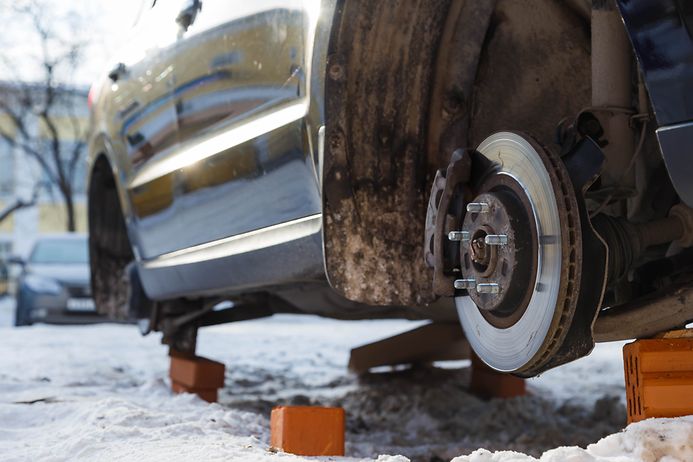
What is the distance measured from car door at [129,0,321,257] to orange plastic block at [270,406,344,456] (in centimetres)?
47

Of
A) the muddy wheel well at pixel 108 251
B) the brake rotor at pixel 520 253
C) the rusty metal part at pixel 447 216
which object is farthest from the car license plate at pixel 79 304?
the brake rotor at pixel 520 253

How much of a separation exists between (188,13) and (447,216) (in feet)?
4.34

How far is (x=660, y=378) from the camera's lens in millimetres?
1391

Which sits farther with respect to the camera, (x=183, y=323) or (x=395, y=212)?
(x=183, y=323)

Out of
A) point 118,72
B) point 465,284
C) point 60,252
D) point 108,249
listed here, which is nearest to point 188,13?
point 118,72

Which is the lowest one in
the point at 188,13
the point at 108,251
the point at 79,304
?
the point at 79,304

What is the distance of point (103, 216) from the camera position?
392 cm

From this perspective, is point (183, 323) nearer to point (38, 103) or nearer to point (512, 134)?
point (512, 134)

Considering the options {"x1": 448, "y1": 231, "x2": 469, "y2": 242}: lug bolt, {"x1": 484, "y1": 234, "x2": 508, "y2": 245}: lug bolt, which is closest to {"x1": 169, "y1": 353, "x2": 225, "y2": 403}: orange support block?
{"x1": 448, "y1": 231, "x2": 469, "y2": 242}: lug bolt

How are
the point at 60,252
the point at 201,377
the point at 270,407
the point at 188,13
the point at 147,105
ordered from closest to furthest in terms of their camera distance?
the point at 188,13 < the point at 147,105 < the point at 201,377 < the point at 270,407 < the point at 60,252

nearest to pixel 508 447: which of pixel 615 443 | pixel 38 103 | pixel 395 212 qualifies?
pixel 395 212

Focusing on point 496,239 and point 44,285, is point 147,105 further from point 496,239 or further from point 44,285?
point 44,285

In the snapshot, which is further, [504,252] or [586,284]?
[504,252]

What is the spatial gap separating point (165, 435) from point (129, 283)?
152 cm
